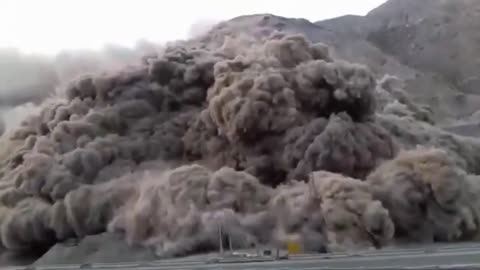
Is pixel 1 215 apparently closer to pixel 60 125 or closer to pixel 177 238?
pixel 60 125

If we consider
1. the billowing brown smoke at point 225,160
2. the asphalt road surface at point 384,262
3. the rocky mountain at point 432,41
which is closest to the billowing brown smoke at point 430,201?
the billowing brown smoke at point 225,160

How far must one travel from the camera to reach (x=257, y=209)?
2260 inches

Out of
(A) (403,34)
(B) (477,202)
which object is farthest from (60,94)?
(A) (403,34)

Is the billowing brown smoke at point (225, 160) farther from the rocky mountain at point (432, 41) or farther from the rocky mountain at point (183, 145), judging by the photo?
the rocky mountain at point (432, 41)

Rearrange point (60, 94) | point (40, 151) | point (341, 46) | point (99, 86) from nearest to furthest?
point (40, 151)
point (99, 86)
point (60, 94)
point (341, 46)

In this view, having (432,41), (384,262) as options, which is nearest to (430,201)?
(384,262)

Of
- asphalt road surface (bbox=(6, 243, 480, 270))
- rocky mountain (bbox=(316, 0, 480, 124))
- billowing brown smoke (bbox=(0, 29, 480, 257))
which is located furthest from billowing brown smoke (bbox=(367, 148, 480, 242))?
rocky mountain (bbox=(316, 0, 480, 124))

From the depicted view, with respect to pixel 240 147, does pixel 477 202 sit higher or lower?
lower

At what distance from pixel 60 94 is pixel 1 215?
22.4 metres

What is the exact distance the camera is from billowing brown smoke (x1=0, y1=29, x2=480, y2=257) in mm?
55312

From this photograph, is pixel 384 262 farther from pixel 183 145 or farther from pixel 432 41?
pixel 432 41

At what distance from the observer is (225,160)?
66.8 m

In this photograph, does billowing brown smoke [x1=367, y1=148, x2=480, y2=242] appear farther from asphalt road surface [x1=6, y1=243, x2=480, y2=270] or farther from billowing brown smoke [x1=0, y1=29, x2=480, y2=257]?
asphalt road surface [x1=6, y1=243, x2=480, y2=270]

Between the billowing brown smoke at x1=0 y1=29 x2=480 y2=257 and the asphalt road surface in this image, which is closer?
the asphalt road surface
